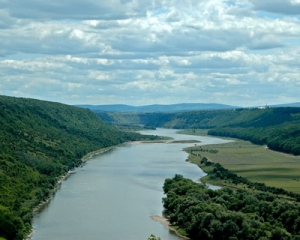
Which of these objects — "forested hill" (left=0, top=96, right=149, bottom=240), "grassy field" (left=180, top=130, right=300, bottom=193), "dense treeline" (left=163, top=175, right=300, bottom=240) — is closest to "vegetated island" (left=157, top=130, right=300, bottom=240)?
"dense treeline" (left=163, top=175, right=300, bottom=240)

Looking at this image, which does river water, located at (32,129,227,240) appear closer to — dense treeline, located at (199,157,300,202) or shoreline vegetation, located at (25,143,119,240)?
shoreline vegetation, located at (25,143,119,240)

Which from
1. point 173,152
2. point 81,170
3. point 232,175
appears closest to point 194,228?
point 232,175

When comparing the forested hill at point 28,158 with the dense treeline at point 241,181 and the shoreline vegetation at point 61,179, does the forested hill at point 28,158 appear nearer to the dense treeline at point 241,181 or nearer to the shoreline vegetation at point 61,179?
the shoreline vegetation at point 61,179

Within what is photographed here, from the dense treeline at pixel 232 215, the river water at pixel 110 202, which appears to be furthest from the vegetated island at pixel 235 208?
the river water at pixel 110 202

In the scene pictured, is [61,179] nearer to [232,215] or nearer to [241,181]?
[241,181]

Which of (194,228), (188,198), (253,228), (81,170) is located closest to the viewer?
(253,228)

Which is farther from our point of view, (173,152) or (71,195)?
(173,152)

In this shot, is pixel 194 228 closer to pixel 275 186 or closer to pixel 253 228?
pixel 253 228

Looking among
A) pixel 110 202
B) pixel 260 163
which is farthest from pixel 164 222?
pixel 260 163
